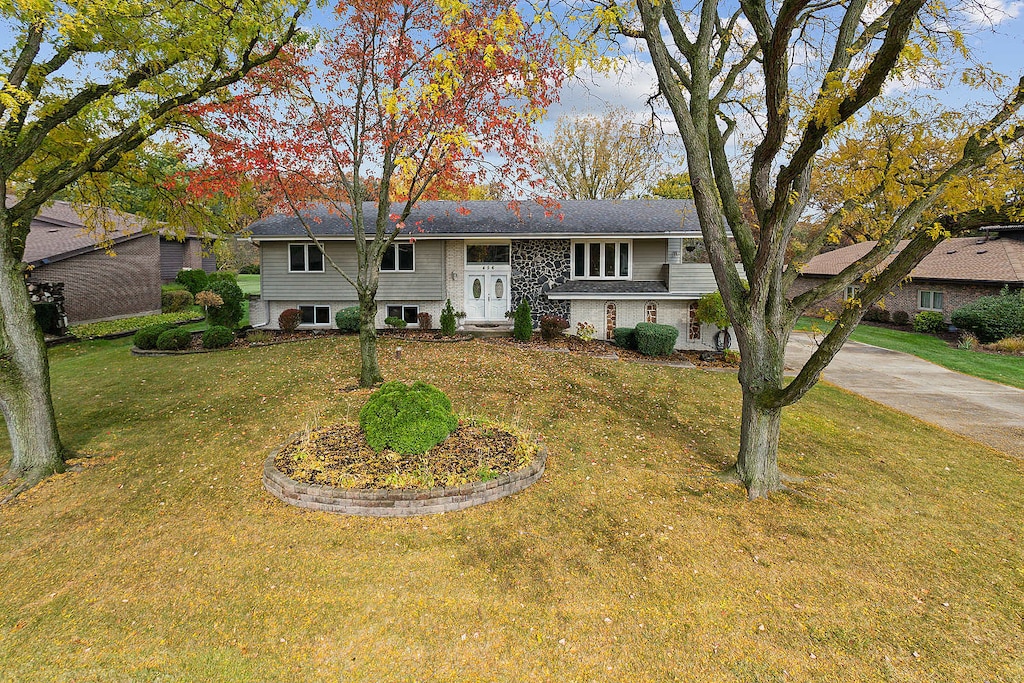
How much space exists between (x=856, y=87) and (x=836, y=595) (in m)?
4.71

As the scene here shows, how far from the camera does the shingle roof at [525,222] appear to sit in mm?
17750

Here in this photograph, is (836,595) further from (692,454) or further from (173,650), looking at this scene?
(173,650)

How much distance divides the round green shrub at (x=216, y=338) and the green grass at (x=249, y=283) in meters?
17.8

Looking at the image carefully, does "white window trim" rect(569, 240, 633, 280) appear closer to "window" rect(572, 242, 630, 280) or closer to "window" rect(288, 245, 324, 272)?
"window" rect(572, 242, 630, 280)

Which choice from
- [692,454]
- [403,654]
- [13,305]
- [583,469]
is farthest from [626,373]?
[13,305]

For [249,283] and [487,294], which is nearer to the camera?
[487,294]

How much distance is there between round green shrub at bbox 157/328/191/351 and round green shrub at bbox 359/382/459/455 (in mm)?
11078

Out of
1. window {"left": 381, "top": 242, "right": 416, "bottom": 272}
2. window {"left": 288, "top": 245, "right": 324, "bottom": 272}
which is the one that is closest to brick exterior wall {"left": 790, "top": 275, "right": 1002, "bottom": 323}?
window {"left": 381, "top": 242, "right": 416, "bottom": 272}

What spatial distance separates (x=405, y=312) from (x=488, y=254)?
12.6 feet

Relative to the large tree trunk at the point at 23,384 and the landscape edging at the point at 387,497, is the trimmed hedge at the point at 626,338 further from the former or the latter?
the large tree trunk at the point at 23,384

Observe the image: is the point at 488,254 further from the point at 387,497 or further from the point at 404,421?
the point at 387,497

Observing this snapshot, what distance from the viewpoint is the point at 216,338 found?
1527 cm

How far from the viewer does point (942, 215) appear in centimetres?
618

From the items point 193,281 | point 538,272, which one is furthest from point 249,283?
point 538,272
